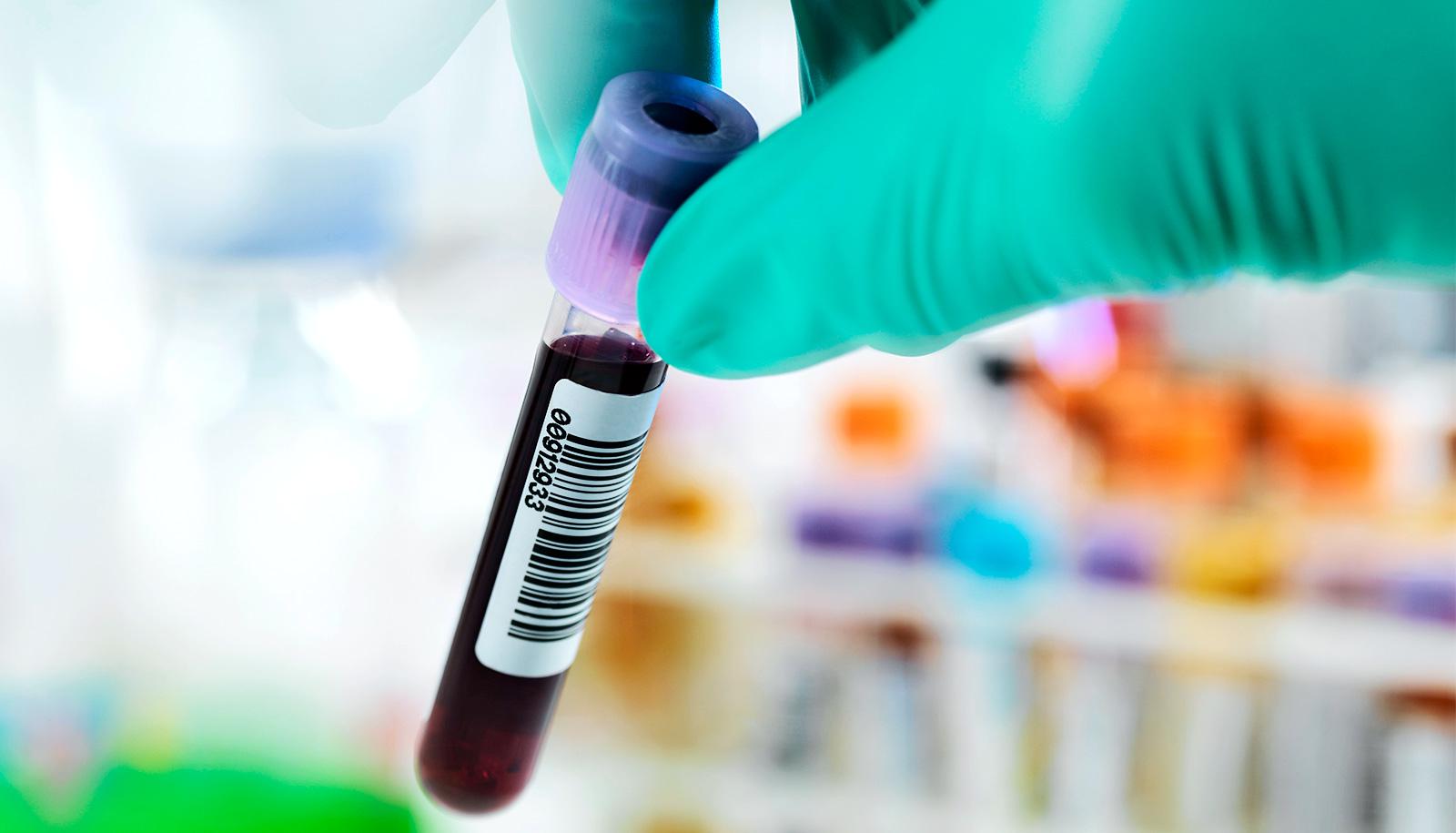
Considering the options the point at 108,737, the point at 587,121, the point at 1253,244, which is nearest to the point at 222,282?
the point at 108,737

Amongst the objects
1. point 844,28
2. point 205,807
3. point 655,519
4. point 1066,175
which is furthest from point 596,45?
point 205,807

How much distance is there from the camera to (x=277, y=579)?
118 cm

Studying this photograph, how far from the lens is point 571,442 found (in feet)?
1.10

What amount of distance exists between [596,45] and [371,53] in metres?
0.11

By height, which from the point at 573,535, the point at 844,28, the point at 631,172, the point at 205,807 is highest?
the point at 844,28

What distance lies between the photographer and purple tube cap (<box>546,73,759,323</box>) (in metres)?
0.30

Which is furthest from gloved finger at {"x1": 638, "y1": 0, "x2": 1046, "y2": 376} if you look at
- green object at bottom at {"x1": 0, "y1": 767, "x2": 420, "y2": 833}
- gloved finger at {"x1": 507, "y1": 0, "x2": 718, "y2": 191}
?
green object at bottom at {"x1": 0, "y1": 767, "x2": 420, "y2": 833}

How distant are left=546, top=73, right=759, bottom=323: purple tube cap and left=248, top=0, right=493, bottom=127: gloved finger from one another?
0.17 metres

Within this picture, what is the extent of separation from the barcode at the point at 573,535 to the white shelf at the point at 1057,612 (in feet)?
2.03

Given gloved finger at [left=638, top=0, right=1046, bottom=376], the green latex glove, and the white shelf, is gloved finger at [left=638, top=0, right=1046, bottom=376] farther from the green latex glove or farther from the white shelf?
the white shelf

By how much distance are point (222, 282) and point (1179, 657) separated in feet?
3.15

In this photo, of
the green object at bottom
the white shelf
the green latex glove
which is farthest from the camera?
the green object at bottom

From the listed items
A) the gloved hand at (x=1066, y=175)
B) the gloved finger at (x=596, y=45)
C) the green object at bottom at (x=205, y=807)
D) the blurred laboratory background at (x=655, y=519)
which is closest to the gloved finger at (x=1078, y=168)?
the gloved hand at (x=1066, y=175)

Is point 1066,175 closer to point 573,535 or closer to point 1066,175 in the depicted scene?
point 1066,175
